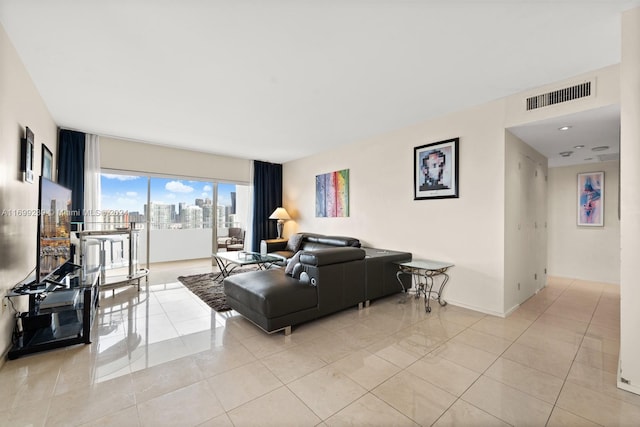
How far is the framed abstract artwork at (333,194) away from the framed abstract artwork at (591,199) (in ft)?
14.3

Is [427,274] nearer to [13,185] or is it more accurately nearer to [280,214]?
[280,214]

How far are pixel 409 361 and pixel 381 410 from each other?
0.65 metres

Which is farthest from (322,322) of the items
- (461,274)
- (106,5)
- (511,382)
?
(106,5)

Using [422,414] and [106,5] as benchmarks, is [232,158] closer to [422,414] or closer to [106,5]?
[106,5]

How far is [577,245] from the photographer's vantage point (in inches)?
200

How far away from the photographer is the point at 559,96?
9.00ft

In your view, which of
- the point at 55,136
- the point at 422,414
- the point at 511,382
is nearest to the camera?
the point at 422,414

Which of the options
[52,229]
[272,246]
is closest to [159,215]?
[272,246]

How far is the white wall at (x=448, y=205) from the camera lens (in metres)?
3.23

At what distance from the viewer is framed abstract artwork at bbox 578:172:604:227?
4.83m

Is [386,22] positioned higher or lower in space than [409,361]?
higher

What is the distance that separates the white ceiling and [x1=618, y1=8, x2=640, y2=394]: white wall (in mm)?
307

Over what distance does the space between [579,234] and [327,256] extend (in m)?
5.26

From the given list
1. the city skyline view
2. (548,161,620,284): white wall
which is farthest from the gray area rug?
(548,161,620,284): white wall
